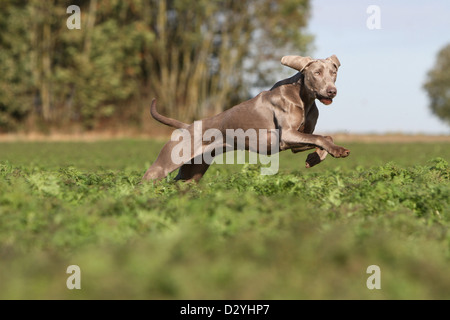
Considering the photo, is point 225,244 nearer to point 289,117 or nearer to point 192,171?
point 289,117

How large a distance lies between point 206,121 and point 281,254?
553cm

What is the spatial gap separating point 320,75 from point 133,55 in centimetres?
3741

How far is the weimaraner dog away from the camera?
906cm

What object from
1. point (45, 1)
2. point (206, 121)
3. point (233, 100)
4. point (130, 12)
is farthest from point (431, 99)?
point (206, 121)

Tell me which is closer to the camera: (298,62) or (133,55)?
(298,62)

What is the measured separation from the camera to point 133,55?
45125mm

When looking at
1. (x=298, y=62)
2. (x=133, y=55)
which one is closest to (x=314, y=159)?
(x=298, y=62)

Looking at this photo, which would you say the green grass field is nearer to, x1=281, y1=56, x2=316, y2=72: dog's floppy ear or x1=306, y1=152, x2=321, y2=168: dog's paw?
x1=306, y1=152, x2=321, y2=168: dog's paw

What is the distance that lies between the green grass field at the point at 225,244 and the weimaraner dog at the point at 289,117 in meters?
1.28

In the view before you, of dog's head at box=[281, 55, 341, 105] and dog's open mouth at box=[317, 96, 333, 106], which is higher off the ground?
dog's head at box=[281, 55, 341, 105]

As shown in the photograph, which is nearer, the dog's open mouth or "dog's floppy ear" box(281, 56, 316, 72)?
the dog's open mouth

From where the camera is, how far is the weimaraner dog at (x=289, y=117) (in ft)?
→ 29.7

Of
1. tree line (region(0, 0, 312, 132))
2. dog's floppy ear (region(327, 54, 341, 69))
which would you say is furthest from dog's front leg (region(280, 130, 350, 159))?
tree line (region(0, 0, 312, 132))

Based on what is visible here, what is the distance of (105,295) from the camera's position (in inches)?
167
